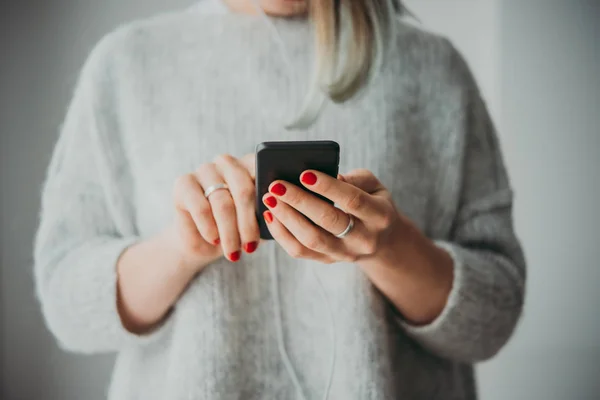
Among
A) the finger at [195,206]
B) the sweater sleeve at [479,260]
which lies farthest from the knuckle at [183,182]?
the sweater sleeve at [479,260]

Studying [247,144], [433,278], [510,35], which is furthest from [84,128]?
Result: [510,35]

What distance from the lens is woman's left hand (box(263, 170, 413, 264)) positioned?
293 millimetres

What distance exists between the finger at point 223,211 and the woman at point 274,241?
0.06 m

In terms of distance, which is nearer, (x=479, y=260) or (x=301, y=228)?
(x=301, y=228)

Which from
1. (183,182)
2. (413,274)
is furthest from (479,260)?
(183,182)

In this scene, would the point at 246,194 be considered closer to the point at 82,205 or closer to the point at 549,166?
the point at 82,205

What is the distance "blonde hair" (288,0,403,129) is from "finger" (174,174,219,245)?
0.15 m

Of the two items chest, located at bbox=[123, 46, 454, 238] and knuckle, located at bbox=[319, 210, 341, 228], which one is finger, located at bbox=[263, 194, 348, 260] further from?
chest, located at bbox=[123, 46, 454, 238]

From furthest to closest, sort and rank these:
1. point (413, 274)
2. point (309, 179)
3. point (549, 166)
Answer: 1. point (549, 166)
2. point (413, 274)
3. point (309, 179)

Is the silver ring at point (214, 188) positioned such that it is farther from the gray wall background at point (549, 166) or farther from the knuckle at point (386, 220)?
the gray wall background at point (549, 166)

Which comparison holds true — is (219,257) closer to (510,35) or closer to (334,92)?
(334,92)

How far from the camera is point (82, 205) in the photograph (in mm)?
431

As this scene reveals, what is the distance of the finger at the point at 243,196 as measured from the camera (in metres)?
0.32

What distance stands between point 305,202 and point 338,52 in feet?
0.70
